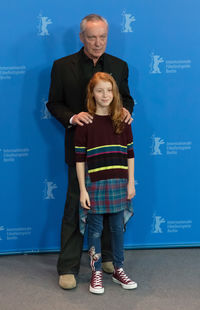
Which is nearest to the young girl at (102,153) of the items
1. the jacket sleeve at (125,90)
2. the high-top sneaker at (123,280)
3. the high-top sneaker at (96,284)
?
the high-top sneaker at (96,284)

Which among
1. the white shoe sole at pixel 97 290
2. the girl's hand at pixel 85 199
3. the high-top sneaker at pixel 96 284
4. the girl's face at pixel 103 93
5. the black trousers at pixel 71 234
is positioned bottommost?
the white shoe sole at pixel 97 290

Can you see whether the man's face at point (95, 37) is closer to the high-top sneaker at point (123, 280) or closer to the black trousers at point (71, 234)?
the black trousers at point (71, 234)

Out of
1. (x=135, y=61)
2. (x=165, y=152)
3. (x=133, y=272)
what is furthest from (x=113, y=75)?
(x=133, y=272)

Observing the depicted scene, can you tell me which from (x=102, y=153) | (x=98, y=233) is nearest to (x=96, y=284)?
(x=98, y=233)

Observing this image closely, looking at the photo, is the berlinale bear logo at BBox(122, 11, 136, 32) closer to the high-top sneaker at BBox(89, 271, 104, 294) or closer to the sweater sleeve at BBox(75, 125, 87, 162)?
the sweater sleeve at BBox(75, 125, 87, 162)

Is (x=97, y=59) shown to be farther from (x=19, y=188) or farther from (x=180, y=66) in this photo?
(x=19, y=188)

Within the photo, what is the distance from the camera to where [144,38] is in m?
2.72

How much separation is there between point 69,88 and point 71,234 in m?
0.91

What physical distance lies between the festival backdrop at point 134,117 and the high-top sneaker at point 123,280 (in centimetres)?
54

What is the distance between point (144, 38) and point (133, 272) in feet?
5.24

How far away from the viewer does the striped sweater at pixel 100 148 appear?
2.24m

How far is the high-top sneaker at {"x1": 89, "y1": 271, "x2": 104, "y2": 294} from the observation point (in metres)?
2.32

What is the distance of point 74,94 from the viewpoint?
240 centimetres

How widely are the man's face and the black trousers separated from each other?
73 cm
